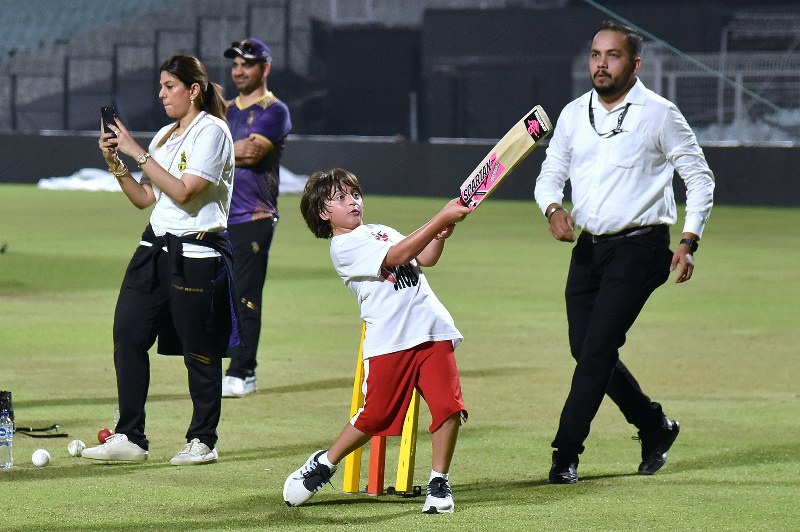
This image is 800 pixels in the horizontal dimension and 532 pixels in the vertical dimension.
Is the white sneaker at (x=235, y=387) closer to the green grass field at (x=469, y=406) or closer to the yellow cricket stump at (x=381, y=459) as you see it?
the green grass field at (x=469, y=406)

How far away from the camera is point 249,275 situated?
884 centimetres

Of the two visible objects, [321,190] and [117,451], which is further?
[117,451]

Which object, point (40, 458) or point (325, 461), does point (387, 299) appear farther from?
point (40, 458)

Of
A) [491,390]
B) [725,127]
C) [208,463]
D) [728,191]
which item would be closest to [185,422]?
[208,463]

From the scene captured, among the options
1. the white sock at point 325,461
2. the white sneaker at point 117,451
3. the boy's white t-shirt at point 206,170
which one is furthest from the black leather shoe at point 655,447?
the white sneaker at point 117,451

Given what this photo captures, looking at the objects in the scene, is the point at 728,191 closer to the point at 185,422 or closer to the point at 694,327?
the point at 694,327

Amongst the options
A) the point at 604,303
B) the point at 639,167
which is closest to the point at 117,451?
the point at 604,303

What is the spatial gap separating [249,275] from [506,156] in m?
3.76

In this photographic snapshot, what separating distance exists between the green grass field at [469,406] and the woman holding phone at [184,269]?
0.20m

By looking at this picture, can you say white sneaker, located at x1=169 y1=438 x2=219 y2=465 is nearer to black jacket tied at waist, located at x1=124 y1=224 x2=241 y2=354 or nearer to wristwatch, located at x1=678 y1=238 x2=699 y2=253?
black jacket tied at waist, located at x1=124 y1=224 x2=241 y2=354

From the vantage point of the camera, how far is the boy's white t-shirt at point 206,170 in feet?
21.6

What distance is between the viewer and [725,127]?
29.5 metres

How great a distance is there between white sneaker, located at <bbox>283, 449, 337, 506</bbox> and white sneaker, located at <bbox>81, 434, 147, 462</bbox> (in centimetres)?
124

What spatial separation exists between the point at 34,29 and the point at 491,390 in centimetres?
3587
